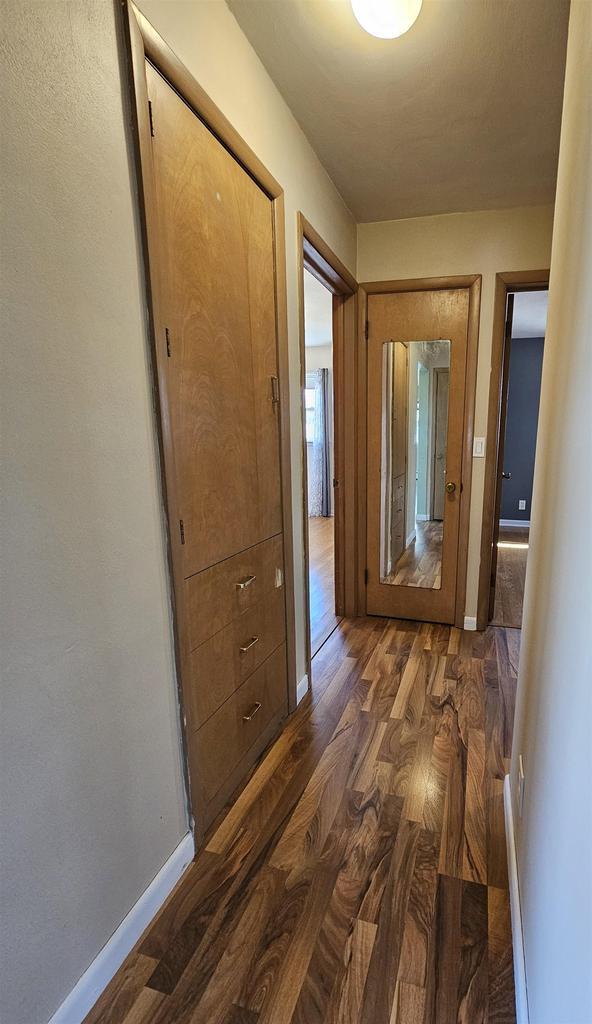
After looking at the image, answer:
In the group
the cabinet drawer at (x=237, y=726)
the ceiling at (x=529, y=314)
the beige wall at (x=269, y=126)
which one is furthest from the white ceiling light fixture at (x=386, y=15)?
the ceiling at (x=529, y=314)

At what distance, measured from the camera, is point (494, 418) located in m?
2.85

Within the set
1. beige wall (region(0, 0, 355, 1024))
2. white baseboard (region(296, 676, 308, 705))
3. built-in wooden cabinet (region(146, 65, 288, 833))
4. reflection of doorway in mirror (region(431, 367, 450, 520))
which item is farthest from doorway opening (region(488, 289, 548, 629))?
beige wall (region(0, 0, 355, 1024))

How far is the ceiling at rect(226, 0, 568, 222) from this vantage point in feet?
4.75

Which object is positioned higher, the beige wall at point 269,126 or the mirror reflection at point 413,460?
the beige wall at point 269,126

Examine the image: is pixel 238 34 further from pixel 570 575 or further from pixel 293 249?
pixel 570 575

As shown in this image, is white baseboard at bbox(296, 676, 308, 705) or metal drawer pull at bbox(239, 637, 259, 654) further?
white baseboard at bbox(296, 676, 308, 705)

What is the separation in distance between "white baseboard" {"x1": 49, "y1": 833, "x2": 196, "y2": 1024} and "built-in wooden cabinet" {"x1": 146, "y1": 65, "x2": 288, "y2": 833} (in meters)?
0.14

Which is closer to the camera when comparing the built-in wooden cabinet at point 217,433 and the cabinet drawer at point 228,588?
the built-in wooden cabinet at point 217,433

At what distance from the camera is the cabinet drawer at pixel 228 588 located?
141 centimetres

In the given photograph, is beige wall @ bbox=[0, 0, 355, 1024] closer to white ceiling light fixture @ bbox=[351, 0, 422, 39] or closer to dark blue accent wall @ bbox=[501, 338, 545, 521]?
white ceiling light fixture @ bbox=[351, 0, 422, 39]

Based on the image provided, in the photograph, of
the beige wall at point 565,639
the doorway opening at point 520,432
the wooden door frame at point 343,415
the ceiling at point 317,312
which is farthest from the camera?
the doorway opening at point 520,432

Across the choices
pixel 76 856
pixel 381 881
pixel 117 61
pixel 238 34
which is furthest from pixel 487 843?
pixel 238 34

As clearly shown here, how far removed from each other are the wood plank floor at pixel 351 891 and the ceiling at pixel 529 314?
3240mm

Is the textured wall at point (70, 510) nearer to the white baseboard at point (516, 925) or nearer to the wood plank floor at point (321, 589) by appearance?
Result: the white baseboard at point (516, 925)
